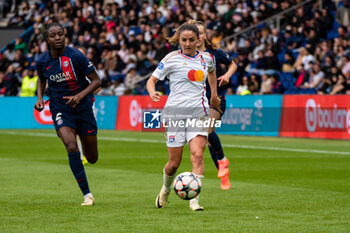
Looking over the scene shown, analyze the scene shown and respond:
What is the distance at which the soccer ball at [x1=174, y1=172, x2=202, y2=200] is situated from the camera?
324 inches

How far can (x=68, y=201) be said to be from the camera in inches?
374

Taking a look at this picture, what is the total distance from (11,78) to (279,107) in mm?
15399

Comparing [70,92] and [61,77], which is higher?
[61,77]

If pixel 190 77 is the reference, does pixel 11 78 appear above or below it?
below

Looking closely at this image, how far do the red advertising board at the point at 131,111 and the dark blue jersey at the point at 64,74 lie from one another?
1616cm

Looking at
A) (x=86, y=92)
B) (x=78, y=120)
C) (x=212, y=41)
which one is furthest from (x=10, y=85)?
(x=86, y=92)

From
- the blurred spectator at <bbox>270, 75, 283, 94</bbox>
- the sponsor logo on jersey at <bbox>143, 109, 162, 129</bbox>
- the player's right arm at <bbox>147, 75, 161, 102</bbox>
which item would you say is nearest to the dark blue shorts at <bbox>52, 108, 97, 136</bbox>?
the player's right arm at <bbox>147, 75, 161, 102</bbox>

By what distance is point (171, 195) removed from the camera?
10312 millimetres

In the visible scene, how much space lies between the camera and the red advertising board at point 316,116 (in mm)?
20438

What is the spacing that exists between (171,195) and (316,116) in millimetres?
11745

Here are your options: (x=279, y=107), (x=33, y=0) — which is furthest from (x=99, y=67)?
(x=33, y=0)

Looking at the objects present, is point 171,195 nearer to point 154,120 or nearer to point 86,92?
point 86,92

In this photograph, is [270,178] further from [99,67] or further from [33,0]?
[33,0]

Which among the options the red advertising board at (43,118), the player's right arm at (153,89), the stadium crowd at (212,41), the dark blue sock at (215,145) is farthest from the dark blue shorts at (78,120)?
the red advertising board at (43,118)
